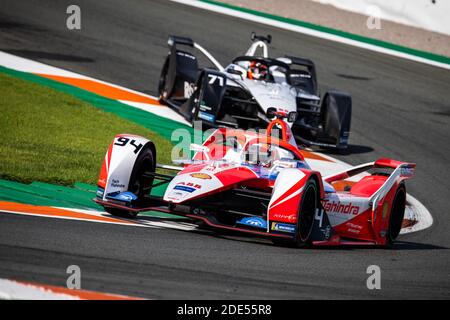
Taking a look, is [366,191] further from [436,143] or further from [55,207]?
[436,143]

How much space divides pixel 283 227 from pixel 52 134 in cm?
565

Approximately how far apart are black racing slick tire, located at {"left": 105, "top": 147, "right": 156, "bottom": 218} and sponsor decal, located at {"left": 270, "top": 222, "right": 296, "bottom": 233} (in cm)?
155

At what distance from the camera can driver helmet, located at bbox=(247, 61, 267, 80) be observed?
17.2 m

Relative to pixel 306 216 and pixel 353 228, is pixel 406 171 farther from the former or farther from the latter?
pixel 306 216

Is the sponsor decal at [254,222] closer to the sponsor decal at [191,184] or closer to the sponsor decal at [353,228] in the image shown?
the sponsor decal at [191,184]

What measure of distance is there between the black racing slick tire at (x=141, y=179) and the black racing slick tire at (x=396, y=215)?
2944 mm

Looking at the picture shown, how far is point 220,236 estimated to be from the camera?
9.94 m

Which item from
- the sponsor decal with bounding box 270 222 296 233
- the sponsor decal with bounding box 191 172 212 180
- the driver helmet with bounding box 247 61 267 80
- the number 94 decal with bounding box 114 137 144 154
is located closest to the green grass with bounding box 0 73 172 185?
the number 94 decal with bounding box 114 137 144 154

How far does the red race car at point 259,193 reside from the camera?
31.5 ft

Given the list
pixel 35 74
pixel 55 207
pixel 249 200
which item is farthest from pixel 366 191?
pixel 35 74

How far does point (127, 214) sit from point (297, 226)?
1990 mm

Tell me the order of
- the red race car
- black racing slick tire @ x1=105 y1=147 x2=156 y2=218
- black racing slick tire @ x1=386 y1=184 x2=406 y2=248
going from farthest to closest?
black racing slick tire @ x1=386 y1=184 x2=406 y2=248 → black racing slick tire @ x1=105 y1=147 x2=156 y2=218 → the red race car

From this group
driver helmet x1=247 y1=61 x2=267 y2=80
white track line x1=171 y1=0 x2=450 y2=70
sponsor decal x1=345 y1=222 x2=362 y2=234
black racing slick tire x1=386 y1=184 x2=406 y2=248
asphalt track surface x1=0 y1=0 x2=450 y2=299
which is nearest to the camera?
asphalt track surface x1=0 y1=0 x2=450 y2=299

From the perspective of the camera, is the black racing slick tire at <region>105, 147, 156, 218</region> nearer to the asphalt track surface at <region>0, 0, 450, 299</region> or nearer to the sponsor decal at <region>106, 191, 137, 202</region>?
the sponsor decal at <region>106, 191, 137, 202</region>
